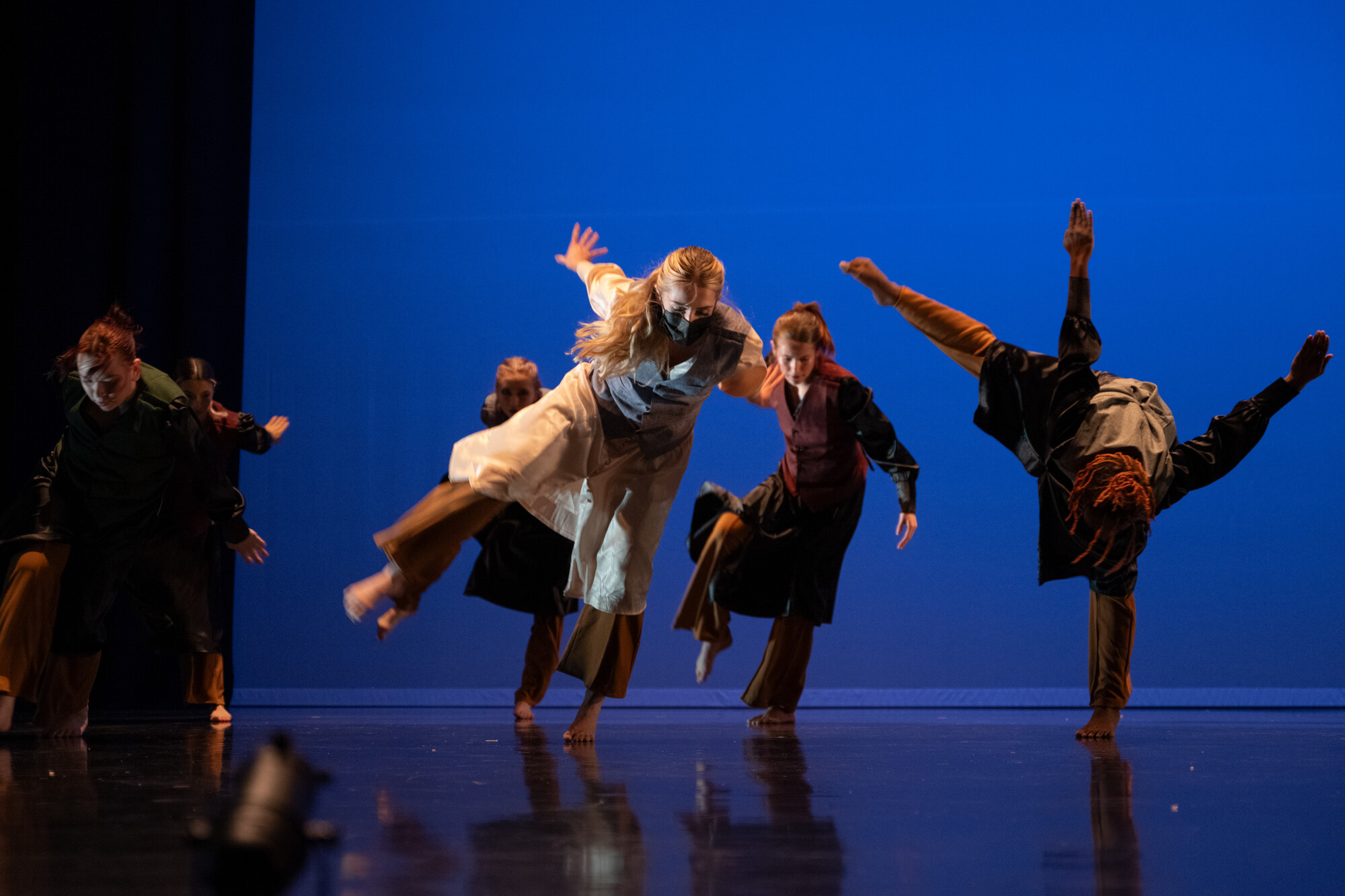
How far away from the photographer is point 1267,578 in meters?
4.95

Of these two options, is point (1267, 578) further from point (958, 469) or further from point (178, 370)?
point (178, 370)

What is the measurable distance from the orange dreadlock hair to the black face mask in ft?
3.31

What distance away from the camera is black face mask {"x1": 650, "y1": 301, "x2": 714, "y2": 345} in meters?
2.59

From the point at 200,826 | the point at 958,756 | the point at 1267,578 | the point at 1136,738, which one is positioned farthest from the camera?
the point at 1267,578

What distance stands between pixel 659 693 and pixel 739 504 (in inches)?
60.4

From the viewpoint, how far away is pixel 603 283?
2812 mm

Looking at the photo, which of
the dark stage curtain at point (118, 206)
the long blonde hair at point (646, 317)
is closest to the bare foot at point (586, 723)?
the long blonde hair at point (646, 317)

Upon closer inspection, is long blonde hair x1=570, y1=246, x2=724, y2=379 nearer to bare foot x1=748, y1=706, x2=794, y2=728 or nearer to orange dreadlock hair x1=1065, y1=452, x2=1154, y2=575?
orange dreadlock hair x1=1065, y1=452, x2=1154, y2=575

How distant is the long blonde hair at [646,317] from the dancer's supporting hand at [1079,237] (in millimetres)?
932

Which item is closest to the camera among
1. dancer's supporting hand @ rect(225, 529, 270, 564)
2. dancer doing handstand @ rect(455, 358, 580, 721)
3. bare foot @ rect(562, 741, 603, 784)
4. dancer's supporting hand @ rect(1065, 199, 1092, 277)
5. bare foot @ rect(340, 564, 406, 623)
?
bare foot @ rect(562, 741, 603, 784)

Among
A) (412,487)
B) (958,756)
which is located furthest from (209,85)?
(958,756)

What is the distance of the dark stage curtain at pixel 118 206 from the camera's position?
16.0ft

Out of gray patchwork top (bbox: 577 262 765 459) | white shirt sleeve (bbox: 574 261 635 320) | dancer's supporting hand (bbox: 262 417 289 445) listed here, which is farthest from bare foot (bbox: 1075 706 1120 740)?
dancer's supporting hand (bbox: 262 417 289 445)

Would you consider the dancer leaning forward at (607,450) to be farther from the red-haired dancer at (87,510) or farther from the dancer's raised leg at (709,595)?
the red-haired dancer at (87,510)
